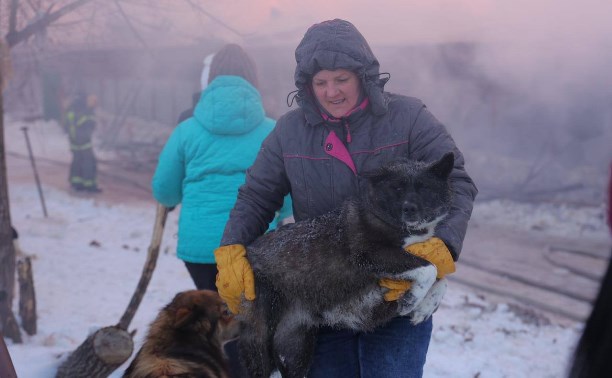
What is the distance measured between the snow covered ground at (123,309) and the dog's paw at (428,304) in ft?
4.76

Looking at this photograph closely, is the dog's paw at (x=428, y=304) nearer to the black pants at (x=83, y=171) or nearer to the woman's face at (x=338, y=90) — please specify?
the woman's face at (x=338, y=90)

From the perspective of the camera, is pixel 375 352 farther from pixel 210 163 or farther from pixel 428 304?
pixel 210 163

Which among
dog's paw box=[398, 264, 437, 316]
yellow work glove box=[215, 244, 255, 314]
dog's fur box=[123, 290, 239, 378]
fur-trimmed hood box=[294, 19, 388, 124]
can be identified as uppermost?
fur-trimmed hood box=[294, 19, 388, 124]

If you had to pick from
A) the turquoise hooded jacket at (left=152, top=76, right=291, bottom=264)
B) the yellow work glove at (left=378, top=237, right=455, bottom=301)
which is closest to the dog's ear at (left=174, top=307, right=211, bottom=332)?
the turquoise hooded jacket at (left=152, top=76, right=291, bottom=264)

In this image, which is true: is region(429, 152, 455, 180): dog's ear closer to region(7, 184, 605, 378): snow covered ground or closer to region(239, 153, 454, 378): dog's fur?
region(239, 153, 454, 378): dog's fur

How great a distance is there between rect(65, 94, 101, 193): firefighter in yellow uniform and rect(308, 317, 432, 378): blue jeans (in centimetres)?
1161

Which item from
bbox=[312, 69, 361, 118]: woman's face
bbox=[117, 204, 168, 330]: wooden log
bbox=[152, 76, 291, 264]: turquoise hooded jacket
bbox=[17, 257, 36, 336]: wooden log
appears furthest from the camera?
bbox=[17, 257, 36, 336]: wooden log

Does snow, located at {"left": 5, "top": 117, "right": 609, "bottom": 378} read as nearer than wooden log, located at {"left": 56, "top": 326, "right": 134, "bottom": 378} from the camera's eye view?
No

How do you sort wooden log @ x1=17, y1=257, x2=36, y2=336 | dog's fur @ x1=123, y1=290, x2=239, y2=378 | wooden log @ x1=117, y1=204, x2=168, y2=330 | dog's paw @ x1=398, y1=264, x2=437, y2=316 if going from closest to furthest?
dog's paw @ x1=398, y1=264, x2=437, y2=316 → dog's fur @ x1=123, y1=290, x2=239, y2=378 → wooden log @ x1=117, y1=204, x2=168, y2=330 → wooden log @ x1=17, y1=257, x2=36, y2=336

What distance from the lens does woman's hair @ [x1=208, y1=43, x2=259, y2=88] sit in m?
4.31

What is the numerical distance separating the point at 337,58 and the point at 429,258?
101 centimetres

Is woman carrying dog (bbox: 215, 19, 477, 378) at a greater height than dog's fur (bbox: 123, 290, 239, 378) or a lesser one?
greater

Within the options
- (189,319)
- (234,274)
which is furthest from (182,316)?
(234,274)

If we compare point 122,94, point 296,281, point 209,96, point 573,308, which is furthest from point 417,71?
point 122,94
